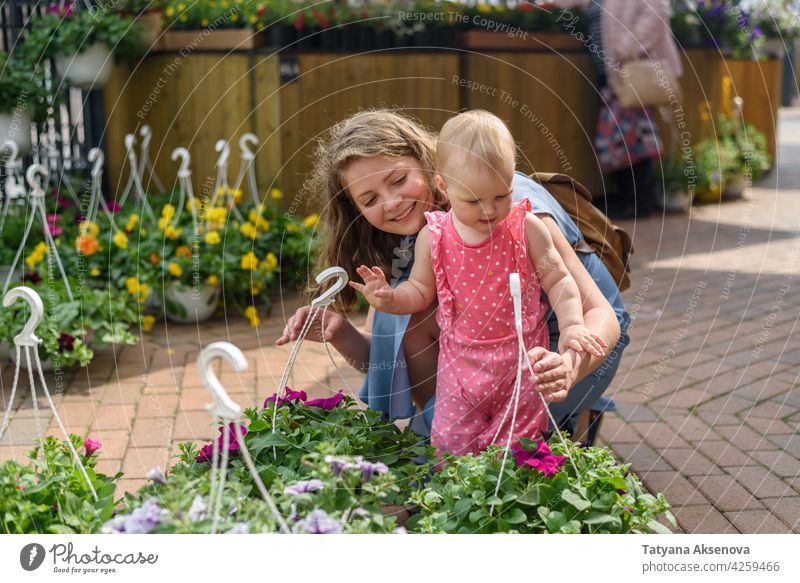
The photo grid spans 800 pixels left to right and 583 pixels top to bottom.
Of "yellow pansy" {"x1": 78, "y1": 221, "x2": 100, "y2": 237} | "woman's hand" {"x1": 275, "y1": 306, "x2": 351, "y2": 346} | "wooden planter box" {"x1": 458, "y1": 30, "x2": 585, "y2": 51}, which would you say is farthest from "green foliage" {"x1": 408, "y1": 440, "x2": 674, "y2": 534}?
"wooden planter box" {"x1": 458, "y1": 30, "x2": 585, "y2": 51}

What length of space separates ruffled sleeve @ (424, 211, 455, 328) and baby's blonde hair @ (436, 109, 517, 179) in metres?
0.24

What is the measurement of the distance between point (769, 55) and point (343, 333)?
7524 mm

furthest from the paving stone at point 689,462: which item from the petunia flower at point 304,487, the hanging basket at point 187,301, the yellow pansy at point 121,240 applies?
the yellow pansy at point 121,240

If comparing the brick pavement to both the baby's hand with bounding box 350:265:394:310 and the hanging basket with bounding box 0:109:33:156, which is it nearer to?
the baby's hand with bounding box 350:265:394:310

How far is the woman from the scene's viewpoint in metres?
2.01

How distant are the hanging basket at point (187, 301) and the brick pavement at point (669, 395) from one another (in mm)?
61

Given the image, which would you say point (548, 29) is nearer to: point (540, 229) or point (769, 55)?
point (769, 55)

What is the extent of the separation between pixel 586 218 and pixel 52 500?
144cm

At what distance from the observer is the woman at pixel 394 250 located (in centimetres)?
201

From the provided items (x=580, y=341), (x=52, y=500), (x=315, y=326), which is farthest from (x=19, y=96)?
(x=580, y=341)

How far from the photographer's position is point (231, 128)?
5270 millimetres

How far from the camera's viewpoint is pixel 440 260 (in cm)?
198

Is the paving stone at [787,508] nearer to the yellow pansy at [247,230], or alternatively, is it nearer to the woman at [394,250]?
the woman at [394,250]
